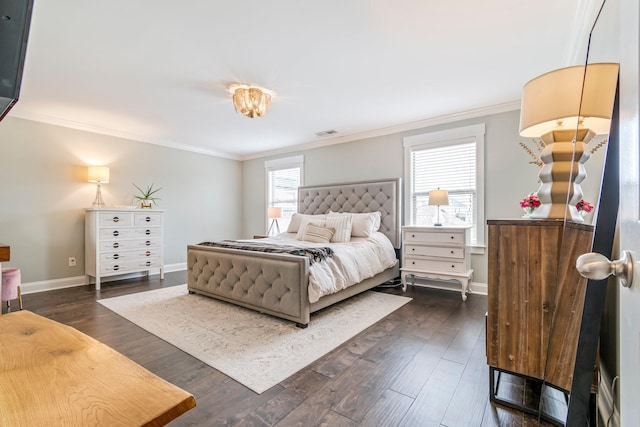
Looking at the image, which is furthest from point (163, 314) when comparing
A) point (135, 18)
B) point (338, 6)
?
point (338, 6)

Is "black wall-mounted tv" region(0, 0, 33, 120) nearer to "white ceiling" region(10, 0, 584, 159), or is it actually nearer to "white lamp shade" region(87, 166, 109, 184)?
"white ceiling" region(10, 0, 584, 159)

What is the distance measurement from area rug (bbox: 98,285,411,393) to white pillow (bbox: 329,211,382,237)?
0.89 meters

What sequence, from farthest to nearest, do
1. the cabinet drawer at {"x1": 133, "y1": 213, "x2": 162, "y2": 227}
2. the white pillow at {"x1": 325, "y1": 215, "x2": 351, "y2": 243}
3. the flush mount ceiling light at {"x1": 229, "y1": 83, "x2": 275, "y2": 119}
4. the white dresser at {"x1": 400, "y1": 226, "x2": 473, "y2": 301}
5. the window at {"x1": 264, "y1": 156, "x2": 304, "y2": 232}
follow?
the window at {"x1": 264, "y1": 156, "x2": 304, "y2": 232} < the cabinet drawer at {"x1": 133, "y1": 213, "x2": 162, "y2": 227} < the white pillow at {"x1": 325, "y1": 215, "x2": 351, "y2": 243} < the white dresser at {"x1": 400, "y1": 226, "x2": 473, "y2": 301} < the flush mount ceiling light at {"x1": 229, "y1": 83, "x2": 275, "y2": 119}

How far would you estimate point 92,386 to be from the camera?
581 millimetres

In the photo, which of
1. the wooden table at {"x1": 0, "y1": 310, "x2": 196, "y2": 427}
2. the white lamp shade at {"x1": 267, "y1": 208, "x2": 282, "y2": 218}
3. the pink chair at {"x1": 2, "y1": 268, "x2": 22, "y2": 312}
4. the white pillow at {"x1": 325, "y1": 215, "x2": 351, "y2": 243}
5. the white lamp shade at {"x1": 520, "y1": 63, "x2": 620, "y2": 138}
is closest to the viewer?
the wooden table at {"x1": 0, "y1": 310, "x2": 196, "y2": 427}

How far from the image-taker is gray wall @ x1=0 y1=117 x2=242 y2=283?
3.87 meters

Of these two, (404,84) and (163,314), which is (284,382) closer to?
(163,314)

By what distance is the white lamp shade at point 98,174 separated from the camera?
4.29 meters

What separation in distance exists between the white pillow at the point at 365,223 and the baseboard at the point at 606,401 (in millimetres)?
2934

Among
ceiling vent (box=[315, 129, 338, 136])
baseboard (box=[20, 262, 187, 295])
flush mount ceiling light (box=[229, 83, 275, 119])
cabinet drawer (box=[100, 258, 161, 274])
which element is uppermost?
ceiling vent (box=[315, 129, 338, 136])

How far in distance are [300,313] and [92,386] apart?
214cm

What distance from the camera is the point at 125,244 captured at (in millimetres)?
4461

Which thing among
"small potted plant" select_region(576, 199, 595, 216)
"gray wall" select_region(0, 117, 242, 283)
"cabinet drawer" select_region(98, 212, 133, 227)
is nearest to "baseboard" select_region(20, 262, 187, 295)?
"gray wall" select_region(0, 117, 242, 283)

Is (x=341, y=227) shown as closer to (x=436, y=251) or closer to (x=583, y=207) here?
(x=436, y=251)
